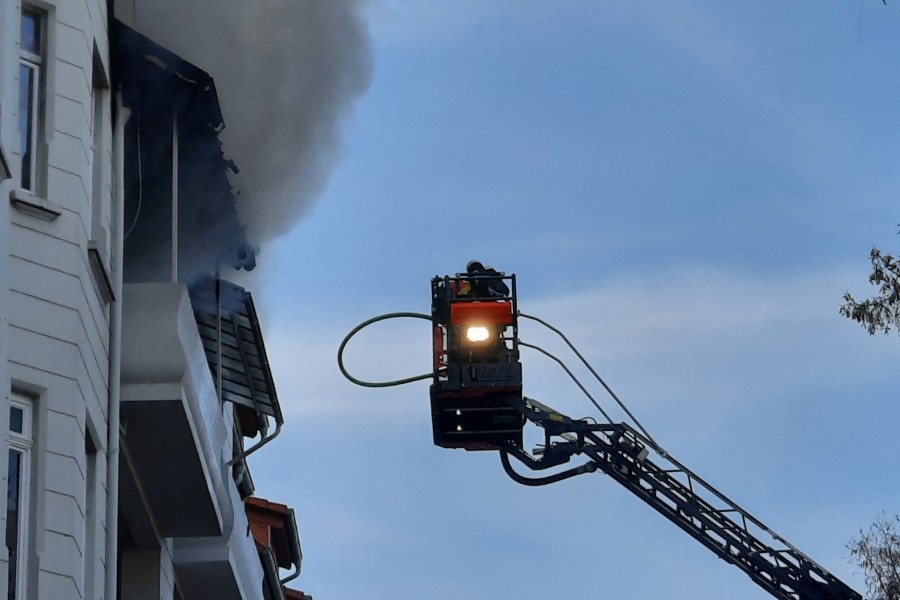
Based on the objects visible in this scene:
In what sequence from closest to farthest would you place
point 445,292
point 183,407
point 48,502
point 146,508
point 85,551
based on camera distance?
point 48,502 → point 85,551 → point 183,407 → point 146,508 → point 445,292

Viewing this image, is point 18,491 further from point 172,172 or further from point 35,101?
point 172,172

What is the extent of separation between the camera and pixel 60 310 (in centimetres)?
1102

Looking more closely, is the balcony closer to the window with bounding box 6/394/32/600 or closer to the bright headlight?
the window with bounding box 6/394/32/600

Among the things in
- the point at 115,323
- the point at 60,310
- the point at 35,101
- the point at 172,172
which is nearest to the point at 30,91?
the point at 35,101

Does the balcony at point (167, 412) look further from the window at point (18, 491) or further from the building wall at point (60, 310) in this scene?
the window at point (18, 491)

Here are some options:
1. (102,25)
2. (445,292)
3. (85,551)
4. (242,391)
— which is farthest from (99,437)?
(445,292)

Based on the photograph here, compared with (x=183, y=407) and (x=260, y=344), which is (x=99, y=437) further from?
(x=260, y=344)

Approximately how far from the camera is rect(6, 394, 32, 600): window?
33.6 ft

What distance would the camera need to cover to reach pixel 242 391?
15.7m

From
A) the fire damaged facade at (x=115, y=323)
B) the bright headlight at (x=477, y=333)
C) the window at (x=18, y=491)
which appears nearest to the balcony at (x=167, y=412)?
the fire damaged facade at (x=115, y=323)

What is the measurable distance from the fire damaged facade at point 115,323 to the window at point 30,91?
0.04 feet

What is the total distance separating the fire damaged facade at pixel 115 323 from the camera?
34.8ft

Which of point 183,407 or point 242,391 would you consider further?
point 242,391

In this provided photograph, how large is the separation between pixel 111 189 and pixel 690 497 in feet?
26.5
